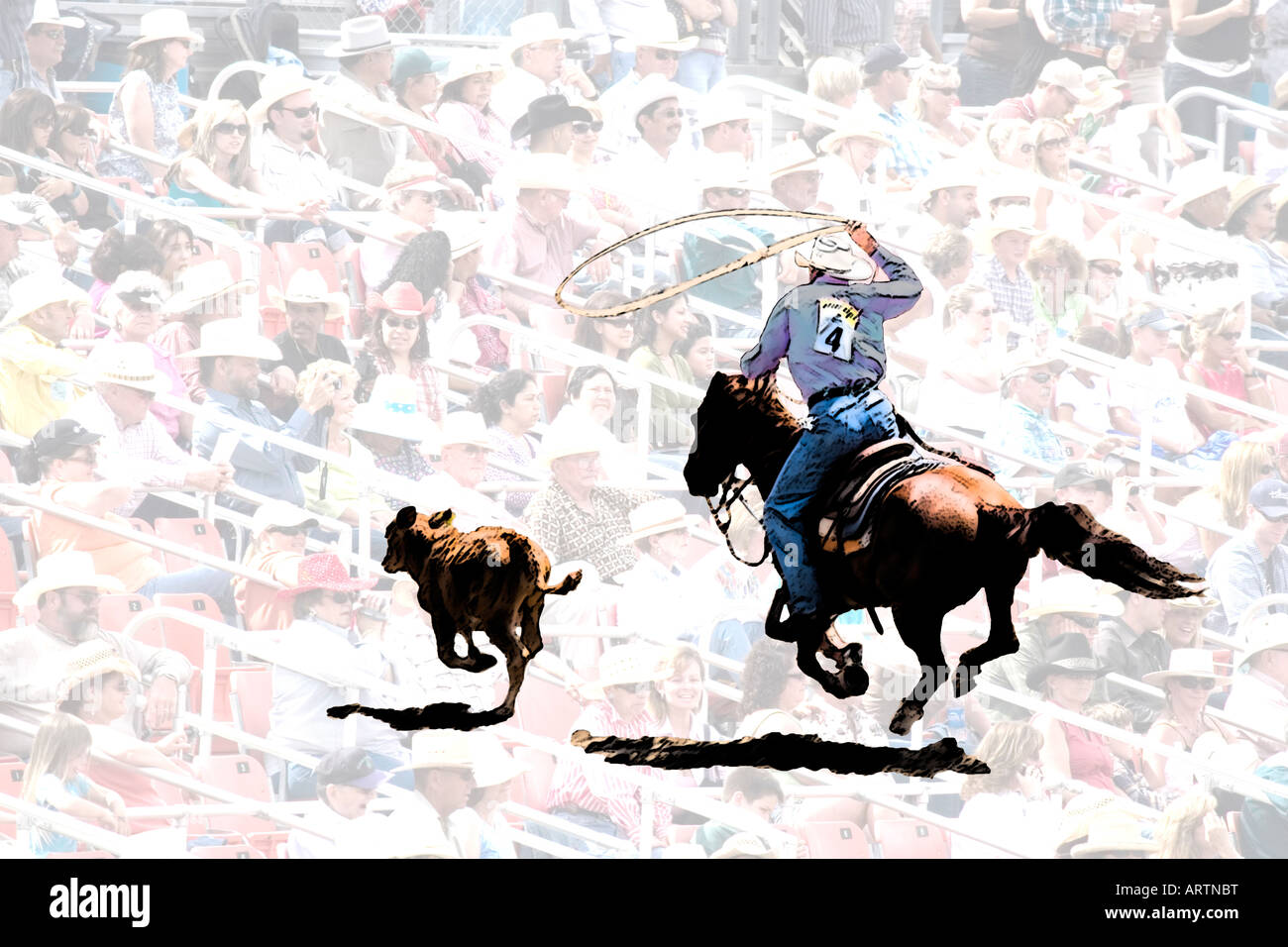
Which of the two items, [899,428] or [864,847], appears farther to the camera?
[864,847]

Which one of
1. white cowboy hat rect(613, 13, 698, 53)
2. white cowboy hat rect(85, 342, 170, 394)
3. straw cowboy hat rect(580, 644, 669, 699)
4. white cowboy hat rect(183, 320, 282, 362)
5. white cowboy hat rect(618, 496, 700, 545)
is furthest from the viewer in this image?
white cowboy hat rect(613, 13, 698, 53)

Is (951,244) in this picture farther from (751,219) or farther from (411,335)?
(411,335)

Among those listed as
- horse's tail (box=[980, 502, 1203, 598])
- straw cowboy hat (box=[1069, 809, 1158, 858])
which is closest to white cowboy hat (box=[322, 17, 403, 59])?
straw cowboy hat (box=[1069, 809, 1158, 858])

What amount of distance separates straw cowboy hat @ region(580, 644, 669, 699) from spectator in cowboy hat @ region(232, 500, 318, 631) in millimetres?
1988

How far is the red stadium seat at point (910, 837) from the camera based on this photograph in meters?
14.4

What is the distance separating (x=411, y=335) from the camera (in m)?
14.4

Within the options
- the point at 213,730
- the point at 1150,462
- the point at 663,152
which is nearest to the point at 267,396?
the point at 213,730

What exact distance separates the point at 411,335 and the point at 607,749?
611 cm

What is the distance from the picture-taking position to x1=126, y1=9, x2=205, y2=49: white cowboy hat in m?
15.3

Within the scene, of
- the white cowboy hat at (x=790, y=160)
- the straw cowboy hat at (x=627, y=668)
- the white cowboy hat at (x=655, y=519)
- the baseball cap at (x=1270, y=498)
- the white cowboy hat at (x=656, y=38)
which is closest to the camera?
the straw cowboy hat at (x=627, y=668)

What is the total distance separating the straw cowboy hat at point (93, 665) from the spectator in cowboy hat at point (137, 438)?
87cm

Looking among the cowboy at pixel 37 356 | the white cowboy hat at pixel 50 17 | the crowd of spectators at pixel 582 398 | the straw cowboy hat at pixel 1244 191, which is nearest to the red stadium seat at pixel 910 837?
the crowd of spectators at pixel 582 398

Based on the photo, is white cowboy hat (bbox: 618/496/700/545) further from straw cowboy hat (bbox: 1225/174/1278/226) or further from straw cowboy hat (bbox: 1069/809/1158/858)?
straw cowboy hat (bbox: 1225/174/1278/226)

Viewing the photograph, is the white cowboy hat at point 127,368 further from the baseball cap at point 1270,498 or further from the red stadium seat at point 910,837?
the baseball cap at point 1270,498
